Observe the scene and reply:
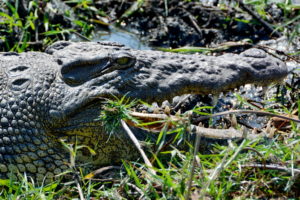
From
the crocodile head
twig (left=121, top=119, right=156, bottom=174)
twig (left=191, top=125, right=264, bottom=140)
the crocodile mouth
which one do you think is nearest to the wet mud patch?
the crocodile head

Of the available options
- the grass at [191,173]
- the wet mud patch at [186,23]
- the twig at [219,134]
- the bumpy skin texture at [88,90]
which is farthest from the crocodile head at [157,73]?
the wet mud patch at [186,23]

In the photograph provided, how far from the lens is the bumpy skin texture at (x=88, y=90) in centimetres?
410

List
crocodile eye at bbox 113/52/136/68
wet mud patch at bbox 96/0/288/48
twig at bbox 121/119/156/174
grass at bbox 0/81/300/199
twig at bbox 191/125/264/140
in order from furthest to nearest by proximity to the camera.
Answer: wet mud patch at bbox 96/0/288/48 → crocodile eye at bbox 113/52/136/68 → twig at bbox 191/125/264/140 → twig at bbox 121/119/156/174 → grass at bbox 0/81/300/199

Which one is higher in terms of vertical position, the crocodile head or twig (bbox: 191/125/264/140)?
the crocodile head

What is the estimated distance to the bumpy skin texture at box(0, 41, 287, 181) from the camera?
4.10 meters

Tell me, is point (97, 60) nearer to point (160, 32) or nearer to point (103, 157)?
point (103, 157)

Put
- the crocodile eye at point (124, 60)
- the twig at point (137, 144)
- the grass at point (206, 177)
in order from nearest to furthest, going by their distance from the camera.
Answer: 1. the grass at point (206, 177)
2. the twig at point (137, 144)
3. the crocodile eye at point (124, 60)

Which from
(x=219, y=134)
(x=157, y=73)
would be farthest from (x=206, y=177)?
(x=157, y=73)

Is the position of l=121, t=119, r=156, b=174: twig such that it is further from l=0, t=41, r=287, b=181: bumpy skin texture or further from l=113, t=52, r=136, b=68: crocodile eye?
l=113, t=52, r=136, b=68: crocodile eye

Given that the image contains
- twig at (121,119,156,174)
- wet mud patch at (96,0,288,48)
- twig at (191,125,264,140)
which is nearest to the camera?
twig at (121,119,156,174)

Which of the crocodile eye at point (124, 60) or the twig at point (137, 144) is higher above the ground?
the crocodile eye at point (124, 60)

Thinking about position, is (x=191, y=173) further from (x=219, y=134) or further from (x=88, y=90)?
(x=88, y=90)

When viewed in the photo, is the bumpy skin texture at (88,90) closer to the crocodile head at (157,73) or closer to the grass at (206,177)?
the crocodile head at (157,73)

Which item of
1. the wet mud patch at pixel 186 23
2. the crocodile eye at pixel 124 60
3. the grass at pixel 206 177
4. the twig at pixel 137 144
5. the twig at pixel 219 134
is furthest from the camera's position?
the wet mud patch at pixel 186 23
